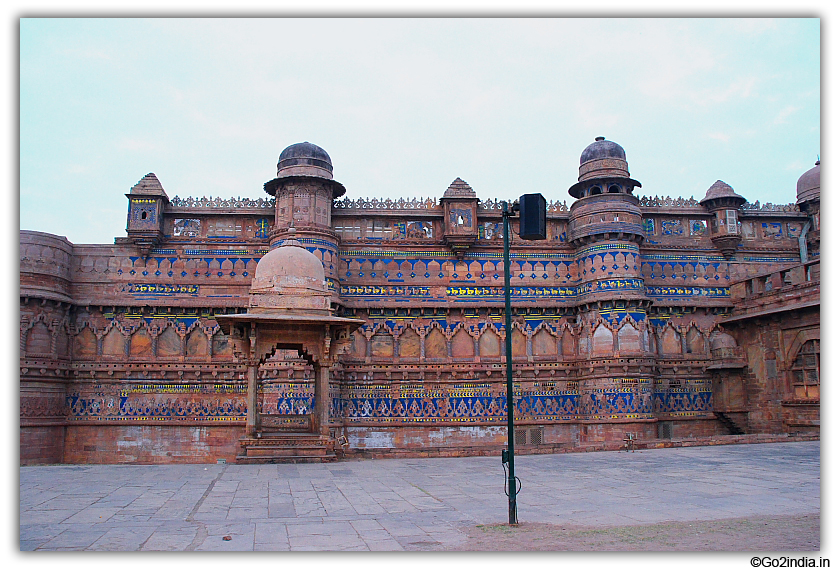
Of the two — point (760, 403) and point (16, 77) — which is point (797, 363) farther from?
point (16, 77)

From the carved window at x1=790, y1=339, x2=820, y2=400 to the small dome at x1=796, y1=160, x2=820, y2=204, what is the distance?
8.59 metres

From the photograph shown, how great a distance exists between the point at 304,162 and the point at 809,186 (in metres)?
21.5

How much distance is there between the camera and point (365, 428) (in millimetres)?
25156

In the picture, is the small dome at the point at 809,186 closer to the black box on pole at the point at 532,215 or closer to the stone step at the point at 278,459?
the stone step at the point at 278,459

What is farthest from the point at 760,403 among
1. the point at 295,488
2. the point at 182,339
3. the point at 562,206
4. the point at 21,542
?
the point at 21,542

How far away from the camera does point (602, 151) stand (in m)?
27.1

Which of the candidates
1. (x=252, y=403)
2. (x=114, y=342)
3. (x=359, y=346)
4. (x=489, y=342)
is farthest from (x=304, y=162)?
(x=252, y=403)

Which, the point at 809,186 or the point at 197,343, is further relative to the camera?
the point at 809,186

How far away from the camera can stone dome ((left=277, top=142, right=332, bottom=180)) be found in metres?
25.7

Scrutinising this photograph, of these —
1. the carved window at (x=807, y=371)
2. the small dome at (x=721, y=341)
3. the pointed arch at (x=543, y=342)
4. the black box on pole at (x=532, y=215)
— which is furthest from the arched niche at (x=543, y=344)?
the black box on pole at (x=532, y=215)

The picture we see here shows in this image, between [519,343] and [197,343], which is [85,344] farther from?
[519,343]

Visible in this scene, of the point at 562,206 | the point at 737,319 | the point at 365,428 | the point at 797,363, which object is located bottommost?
the point at 365,428

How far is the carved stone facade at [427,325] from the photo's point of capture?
24.2m

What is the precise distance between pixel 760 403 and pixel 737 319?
3.27 m
